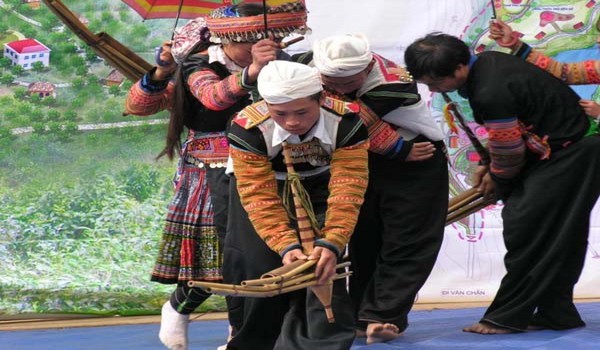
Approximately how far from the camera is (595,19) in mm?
5117

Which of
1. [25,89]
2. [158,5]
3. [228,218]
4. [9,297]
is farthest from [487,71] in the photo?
[9,297]

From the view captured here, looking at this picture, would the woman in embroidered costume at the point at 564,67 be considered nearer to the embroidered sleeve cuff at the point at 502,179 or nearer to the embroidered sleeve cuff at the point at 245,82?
the embroidered sleeve cuff at the point at 502,179

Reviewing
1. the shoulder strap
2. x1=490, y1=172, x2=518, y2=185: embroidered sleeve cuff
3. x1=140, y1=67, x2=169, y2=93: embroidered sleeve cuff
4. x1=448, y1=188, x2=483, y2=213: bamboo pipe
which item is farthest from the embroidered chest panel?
x1=448, y1=188, x2=483, y2=213: bamboo pipe

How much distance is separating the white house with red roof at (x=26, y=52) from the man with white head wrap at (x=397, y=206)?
1.32m

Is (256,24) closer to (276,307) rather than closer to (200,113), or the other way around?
(200,113)

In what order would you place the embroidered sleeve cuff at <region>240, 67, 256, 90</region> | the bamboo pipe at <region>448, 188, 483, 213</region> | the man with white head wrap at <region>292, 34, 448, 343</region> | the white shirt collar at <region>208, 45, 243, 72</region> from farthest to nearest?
the bamboo pipe at <region>448, 188, 483, 213</region> → the man with white head wrap at <region>292, 34, 448, 343</region> → the white shirt collar at <region>208, 45, 243, 72</region> → the embroidered sleeve cuff at <region>240, 67, 256, 90</region>

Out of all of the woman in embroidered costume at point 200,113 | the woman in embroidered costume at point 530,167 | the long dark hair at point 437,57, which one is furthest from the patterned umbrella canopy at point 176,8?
the woman in embroidered costume at point 530,167

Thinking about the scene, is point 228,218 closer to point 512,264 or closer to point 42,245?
point 512,264

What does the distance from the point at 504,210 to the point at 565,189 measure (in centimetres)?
25

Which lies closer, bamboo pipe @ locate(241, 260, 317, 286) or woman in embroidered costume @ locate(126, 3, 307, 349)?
bamboo pipe @ locate(241, 260, 317, 286)

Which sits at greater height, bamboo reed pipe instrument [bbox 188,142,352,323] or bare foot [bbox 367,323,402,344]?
bamboo reed pipe instrument [bbox 188,142,352,323]

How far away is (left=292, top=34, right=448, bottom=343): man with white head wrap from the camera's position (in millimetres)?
4070

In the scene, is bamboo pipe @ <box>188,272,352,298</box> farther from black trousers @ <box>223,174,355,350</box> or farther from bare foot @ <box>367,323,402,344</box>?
bare foot @ <box>367,323,402,344</box>

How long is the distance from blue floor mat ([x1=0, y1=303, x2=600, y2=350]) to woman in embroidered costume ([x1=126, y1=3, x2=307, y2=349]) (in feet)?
1.18
